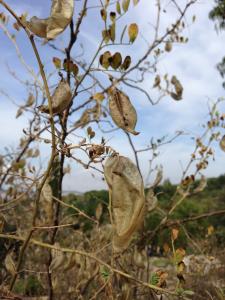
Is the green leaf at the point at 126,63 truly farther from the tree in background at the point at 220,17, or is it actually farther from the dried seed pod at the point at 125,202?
the tree in background at the point at 220,17

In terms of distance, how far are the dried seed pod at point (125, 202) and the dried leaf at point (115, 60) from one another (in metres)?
0.33

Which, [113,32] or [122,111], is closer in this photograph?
[122,111]

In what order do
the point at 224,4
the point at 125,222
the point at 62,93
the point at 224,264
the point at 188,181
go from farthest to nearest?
the point at 224,4 < the point at 224,264 < the point at 188,181 < the point at 62,93 < the point at 125,222

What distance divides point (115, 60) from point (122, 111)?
0.24 meters

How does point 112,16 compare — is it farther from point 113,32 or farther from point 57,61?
point 57,61

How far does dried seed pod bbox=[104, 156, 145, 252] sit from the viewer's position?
477mm

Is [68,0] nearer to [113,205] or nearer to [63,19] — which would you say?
[63,19]

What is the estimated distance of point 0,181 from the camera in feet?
6.15

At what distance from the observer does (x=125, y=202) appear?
480mm

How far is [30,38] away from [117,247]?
0.87 ft

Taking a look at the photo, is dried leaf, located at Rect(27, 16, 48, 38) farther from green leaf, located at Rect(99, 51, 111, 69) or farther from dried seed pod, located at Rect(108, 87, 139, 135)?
green leaf, located at Rect(99, 51, 111, 69)

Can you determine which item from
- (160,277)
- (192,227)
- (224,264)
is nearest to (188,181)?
(160,277)

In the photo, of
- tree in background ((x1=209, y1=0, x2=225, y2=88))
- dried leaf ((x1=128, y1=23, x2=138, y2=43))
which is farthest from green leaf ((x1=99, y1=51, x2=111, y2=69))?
tree in background ((x1=209, y1=0, x2=225, y2=88))

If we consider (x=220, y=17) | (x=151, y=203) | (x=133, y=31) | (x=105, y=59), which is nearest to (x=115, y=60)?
(x=105, y=59)
